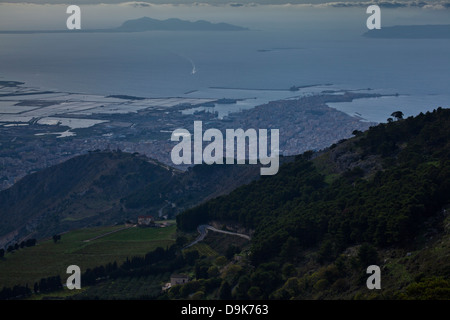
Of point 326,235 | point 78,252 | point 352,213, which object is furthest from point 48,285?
point 352,213

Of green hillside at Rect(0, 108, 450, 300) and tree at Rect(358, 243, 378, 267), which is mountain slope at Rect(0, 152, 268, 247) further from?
tree at Rect(358, 243, 378, 267)

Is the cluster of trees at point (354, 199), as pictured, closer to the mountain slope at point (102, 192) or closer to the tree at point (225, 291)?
the tree at point (225, 291)

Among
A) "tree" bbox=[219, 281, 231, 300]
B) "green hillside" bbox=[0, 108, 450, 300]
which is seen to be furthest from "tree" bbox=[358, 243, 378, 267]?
"tree" bbox=[219, 281, 231, 300]

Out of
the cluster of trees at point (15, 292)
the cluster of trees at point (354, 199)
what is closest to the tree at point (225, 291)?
the cluster of trees at point (354, 199)

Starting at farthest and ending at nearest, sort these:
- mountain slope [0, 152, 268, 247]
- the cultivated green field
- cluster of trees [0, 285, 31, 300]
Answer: mountain slope [0, 152, 268, 247], the cultivated green field, cluster of trees [0, 285, 31, 300]

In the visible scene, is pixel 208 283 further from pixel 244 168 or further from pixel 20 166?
pixel 20 166

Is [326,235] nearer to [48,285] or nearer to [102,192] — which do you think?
[48,285]
